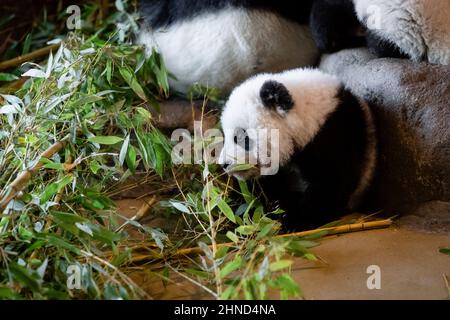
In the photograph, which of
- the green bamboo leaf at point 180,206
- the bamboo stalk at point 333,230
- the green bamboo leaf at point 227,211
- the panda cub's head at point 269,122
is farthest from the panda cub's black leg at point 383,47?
the green bamboo leaf at point 180,206

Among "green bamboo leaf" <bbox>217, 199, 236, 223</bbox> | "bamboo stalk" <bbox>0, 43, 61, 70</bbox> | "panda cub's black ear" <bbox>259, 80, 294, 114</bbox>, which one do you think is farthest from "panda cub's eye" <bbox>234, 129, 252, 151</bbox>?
"bamboo stalk" <bbox>0, 43, 61, 70</bbox>

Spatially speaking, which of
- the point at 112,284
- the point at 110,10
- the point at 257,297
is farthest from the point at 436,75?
the point at 110,10

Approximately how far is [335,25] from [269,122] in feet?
2.62

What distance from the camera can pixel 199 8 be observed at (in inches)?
114

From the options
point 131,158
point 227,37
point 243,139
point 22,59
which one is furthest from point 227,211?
point 22,59

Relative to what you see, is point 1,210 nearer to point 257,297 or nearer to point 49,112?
point 49,112

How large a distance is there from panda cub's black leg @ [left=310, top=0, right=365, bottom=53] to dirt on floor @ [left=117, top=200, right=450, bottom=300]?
1024mm

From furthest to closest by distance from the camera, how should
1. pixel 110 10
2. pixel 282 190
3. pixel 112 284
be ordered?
pixel 110 10 < pixel 282 190 < pixel 112 284

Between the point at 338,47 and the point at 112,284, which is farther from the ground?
the point at 338,47

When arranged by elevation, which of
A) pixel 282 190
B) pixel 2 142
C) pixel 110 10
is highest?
pixel 110 10

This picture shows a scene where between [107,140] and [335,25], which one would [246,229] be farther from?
[335,25]

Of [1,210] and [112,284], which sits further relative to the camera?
[1,210]

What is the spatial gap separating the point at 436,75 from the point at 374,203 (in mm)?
634

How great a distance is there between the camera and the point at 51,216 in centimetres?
211
